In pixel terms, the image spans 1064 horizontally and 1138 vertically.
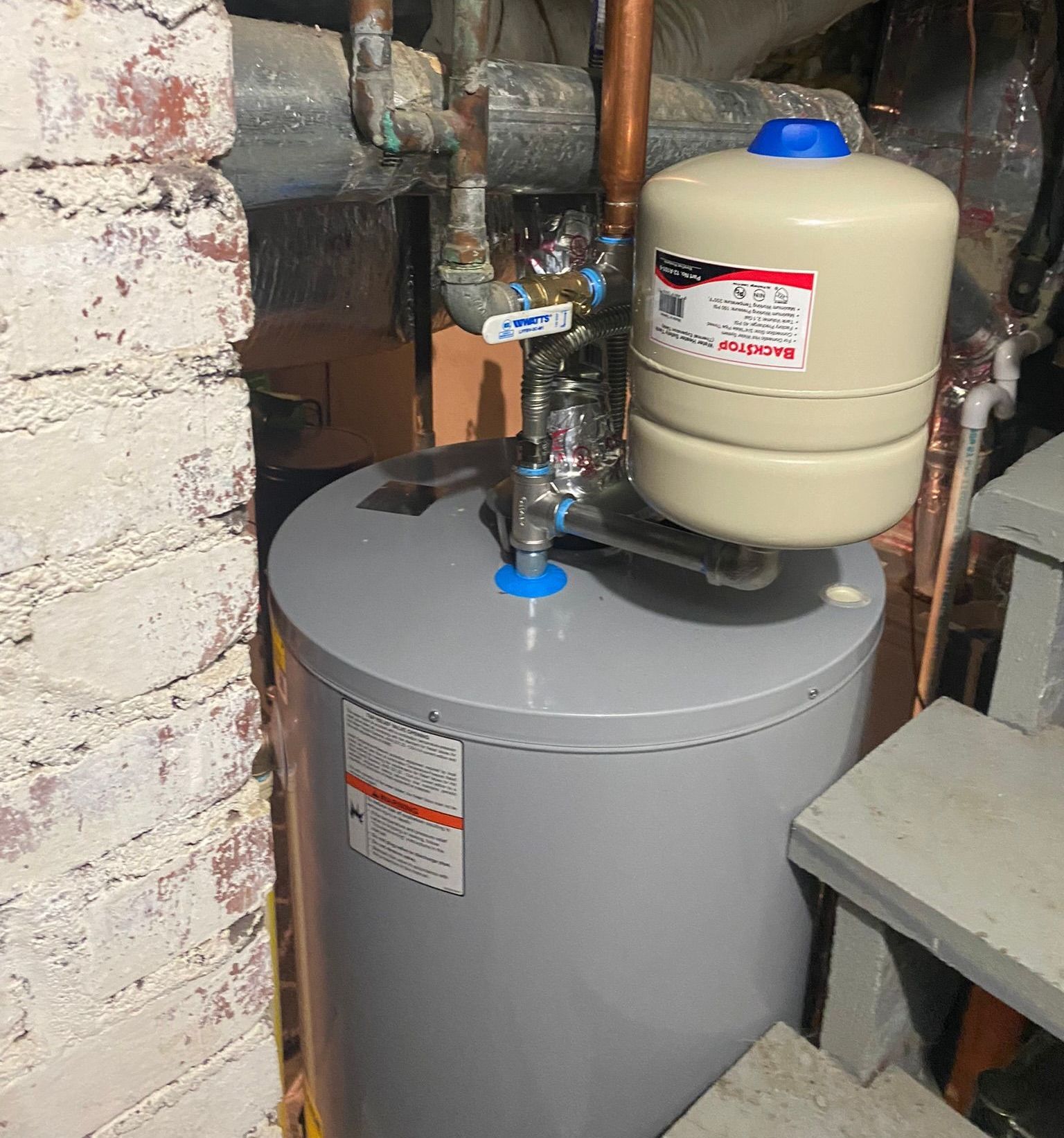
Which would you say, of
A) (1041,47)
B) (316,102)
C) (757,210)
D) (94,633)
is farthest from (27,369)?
(1041,47)

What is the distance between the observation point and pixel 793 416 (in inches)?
29.0

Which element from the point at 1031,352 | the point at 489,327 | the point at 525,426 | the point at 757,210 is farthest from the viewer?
the point at 1031,352

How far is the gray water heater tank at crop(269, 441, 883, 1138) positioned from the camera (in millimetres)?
818

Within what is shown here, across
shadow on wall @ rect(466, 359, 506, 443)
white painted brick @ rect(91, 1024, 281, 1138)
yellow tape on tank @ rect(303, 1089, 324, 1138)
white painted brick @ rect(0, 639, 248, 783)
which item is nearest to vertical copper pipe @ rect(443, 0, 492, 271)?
white painted brick @ rect(0, 639, 248, 783)

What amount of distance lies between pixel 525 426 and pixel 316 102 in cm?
30

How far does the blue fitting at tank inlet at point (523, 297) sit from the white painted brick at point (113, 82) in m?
0.28

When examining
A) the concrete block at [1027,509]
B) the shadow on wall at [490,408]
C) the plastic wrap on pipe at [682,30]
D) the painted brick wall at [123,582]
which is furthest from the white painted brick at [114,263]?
the shadow on wall at [490,408]

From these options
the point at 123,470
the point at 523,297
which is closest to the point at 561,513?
the point at 523,297

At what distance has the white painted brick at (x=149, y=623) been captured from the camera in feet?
2.09

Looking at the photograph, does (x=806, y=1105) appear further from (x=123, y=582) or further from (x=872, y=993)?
(x=123, y=582)

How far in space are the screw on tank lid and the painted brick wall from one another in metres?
0.37

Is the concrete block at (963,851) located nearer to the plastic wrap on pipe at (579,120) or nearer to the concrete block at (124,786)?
the concrete block at (124,786)

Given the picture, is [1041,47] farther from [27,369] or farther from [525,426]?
[27,369]

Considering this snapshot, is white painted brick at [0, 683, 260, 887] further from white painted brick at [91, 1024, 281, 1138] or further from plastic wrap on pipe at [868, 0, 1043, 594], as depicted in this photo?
plastic wrap on pipe at [868, 0, 1043, 594]
